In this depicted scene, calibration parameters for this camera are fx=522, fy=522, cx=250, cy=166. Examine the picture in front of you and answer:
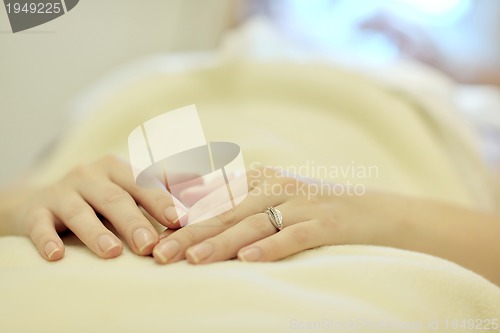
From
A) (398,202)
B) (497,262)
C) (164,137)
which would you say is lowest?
(497,262)

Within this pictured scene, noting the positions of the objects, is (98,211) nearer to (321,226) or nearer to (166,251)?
(166,251)

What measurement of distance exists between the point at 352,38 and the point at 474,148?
119 centimetres

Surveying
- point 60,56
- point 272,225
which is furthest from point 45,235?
point 60,56

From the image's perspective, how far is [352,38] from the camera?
2244 mm

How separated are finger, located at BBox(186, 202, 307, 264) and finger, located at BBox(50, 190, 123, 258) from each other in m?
0.09

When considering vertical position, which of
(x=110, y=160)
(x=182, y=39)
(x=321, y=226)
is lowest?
(x=321, y=226)

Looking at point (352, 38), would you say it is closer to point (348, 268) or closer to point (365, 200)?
point (365, 200)

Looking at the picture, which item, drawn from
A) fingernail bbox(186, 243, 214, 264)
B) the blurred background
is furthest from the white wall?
fingernail bbox(186, 243, 214, 264)

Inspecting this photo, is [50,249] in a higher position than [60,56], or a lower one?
→ lower

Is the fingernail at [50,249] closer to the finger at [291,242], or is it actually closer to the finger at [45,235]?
the finger at [45,235]

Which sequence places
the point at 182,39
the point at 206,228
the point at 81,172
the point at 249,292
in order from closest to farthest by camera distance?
the point at 249,292
the point at 206,228
the point at 81,172
the point at 182,39

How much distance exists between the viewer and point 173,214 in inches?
23.0

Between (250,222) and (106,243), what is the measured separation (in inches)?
6.2

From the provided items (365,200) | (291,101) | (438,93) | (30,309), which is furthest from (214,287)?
(438,93)
